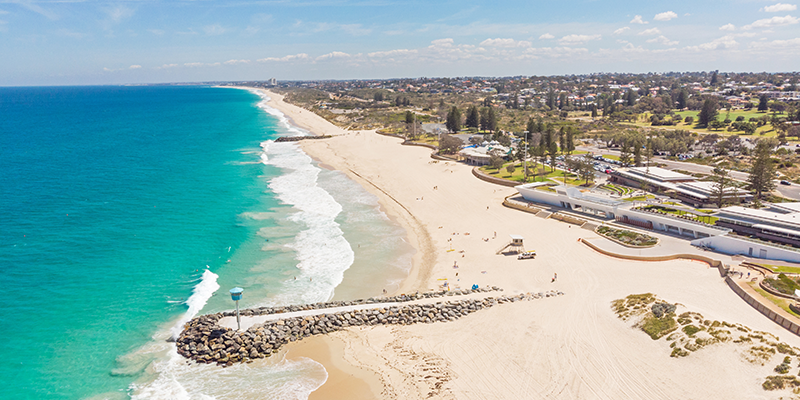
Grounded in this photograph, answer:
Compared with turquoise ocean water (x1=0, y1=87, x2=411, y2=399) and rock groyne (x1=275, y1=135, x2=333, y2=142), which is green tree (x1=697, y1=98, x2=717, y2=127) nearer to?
turquoise ocean water (x1=0, y1=87, x2=411, y2=399)

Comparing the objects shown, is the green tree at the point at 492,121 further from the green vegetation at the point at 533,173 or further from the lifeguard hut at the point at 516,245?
the lifeguard hut at the point at 516,245

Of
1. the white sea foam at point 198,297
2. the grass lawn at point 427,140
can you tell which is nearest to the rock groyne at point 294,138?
the grass lawn at point 427,140

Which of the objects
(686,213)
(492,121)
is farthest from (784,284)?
(492,121)

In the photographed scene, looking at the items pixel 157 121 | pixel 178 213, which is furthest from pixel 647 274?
A: pixel 157 121

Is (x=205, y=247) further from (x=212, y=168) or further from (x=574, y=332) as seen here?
(x=212, y=168)

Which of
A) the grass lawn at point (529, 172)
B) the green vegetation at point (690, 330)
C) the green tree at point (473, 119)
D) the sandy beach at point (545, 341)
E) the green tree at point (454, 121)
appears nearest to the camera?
the sandy beach at point (545, 341)

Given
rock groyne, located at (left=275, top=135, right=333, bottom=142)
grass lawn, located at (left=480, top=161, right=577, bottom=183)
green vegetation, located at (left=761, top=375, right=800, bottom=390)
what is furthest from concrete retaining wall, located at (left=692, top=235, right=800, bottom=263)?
rock groyne, located at (left=275, top=135, right=333, bottom=142)
